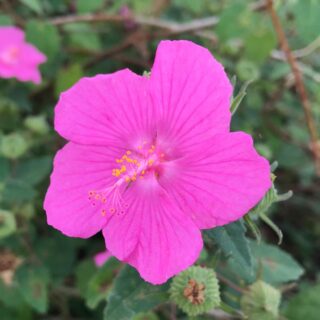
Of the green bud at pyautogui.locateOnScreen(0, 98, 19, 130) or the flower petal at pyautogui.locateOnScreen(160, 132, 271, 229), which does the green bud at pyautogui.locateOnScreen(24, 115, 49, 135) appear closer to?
the green bud at pyautogui.locateOnScreen(0, 98, 19, 130)

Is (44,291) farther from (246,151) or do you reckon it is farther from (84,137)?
(246,151)

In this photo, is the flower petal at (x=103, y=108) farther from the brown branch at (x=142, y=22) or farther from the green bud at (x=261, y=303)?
the brown branch at (x=142, y=22)

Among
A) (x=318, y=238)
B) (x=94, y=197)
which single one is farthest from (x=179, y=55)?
(x=318, y=238)

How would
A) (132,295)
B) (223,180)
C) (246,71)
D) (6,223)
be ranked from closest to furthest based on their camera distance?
(223,180)
(132,295)
(6,223)
(246,71)

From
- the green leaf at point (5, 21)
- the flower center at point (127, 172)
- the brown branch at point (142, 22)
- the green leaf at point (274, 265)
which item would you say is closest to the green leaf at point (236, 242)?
the flower center at point (127, 172)

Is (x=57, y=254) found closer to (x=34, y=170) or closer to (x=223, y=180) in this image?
(x=34, y=170)

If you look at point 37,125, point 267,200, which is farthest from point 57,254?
point 267,200


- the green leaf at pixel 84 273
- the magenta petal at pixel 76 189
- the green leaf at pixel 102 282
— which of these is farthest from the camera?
the green leaf at pixel 84 273
